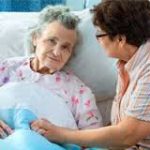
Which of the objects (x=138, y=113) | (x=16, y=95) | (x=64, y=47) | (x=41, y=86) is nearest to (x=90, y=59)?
(x=64, y=47)

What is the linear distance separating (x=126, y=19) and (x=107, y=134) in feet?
1.36

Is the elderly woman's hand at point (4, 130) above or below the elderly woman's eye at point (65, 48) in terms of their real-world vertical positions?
below

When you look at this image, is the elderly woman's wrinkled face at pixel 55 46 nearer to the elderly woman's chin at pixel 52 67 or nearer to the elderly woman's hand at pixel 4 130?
the elderly woman's chin at pixel 52 67

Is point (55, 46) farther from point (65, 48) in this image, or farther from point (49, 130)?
point (49, 130)

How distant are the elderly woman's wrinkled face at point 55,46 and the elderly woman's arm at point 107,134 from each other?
13.0 inches

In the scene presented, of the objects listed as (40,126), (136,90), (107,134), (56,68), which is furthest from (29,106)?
(136,90)

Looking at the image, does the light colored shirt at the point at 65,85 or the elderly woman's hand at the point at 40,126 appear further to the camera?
the light colored shirt at the point at 65,85

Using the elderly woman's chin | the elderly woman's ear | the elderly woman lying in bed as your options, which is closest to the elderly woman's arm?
the elderly woman lying in bed

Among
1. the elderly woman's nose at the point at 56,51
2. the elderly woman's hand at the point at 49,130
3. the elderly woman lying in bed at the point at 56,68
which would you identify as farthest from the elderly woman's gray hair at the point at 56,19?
the elderly woman's hand at the point at 49,130

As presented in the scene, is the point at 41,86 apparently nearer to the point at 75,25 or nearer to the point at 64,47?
the point at 64,47

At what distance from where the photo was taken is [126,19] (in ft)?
4.61

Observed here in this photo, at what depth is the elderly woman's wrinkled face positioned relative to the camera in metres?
1.77

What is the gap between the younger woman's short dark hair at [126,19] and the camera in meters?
1.41

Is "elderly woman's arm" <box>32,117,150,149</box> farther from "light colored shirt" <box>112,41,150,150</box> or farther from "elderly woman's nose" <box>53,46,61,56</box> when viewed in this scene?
"elderly woman's nose" <box>53,46,61,56</box>
